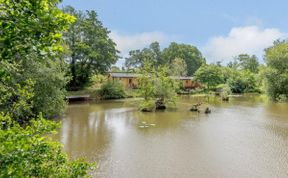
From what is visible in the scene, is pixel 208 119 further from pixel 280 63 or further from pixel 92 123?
pixel 280 63

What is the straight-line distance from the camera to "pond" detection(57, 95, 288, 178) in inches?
273

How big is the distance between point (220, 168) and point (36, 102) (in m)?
10.1

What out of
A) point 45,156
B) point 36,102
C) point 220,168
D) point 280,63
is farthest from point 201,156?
point 280,63

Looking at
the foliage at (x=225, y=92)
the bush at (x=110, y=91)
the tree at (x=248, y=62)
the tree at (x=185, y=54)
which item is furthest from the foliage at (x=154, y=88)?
the tree at (x=248, y=62)

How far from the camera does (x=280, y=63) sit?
83.0 ft

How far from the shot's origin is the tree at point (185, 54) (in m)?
52.2

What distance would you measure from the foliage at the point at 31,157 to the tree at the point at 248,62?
5834 centimetres

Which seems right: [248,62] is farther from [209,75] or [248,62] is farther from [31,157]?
A: [31,157]

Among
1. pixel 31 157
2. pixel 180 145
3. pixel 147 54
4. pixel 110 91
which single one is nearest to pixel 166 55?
pixel 147 54

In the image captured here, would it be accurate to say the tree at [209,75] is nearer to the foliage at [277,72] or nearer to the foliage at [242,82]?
the foliage at [242,82]

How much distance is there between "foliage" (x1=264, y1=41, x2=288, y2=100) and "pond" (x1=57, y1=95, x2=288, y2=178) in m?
11.2

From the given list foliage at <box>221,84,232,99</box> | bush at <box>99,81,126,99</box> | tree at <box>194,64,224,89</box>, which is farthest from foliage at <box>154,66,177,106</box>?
tree at <box>194,64,224,89</box>

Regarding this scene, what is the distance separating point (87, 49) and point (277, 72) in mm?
20371

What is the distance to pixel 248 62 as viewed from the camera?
185ft
